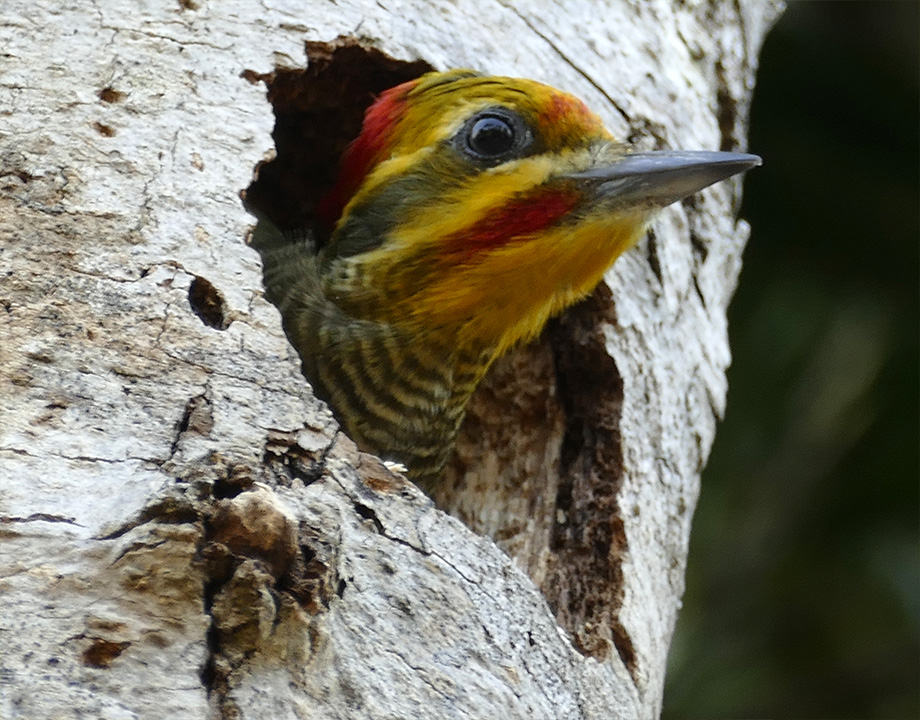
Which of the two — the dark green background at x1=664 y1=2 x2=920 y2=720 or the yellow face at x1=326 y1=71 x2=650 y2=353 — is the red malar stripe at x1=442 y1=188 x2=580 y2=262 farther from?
the dark green background at x1=664 y1=2 x2=920 y2=720

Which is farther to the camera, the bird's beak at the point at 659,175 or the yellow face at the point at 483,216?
the yellow face at the point at 483,216

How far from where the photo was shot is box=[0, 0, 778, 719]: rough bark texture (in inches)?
68.7

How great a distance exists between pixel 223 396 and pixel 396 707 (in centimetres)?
57

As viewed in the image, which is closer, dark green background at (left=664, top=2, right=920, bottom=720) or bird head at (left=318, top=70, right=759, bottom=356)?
bird head at (left=318, top=70, right=759, bottom=356)

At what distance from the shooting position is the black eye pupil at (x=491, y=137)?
10.0 feet

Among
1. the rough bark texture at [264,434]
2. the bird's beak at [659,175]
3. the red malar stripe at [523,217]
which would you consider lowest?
the rough bark texture at [264,434]

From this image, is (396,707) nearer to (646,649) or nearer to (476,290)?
(646,649)

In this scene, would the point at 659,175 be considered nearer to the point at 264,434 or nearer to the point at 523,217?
the point at 523,217

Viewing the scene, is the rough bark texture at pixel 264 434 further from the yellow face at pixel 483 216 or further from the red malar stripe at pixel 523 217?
the red malar stripe at pixel 523 217

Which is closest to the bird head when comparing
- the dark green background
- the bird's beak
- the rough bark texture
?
the bird's beak

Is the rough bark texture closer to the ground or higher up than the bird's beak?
closer to the ground

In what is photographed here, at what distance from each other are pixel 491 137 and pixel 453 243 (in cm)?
29

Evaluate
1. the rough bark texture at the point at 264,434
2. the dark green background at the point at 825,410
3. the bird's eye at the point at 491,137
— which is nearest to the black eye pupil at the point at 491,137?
the bird's eye at the point at 491,137

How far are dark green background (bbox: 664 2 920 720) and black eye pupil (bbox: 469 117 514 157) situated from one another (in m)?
2.85
